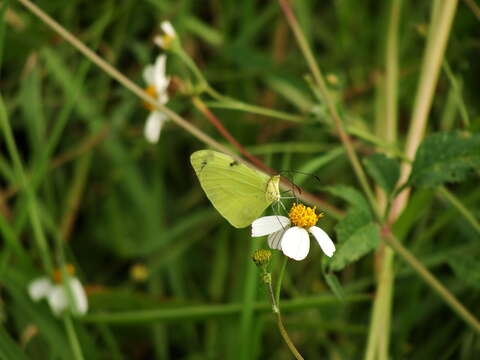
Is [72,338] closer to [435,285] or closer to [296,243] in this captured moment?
[296,243]

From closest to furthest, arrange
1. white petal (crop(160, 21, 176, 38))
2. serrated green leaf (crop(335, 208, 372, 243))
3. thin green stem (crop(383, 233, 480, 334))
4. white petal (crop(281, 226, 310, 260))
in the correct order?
white petal (crop(281, 226, 310, 260)) → serrated green leaf (crop(335, 208, 372, 243)) → thin green stem (crop(383, 233, 480, 334)) → white petal (crop(160, 21, 176, 38))

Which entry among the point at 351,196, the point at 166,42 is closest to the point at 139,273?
the point at 166,42

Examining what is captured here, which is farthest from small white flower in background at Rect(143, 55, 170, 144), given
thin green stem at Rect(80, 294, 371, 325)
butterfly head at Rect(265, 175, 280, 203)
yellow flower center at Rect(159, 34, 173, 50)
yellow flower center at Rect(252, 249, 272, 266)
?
yellow flower center at Rect(252, 249, 272, 266)

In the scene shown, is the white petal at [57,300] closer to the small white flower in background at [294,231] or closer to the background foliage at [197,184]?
the background foliage at [197,184]

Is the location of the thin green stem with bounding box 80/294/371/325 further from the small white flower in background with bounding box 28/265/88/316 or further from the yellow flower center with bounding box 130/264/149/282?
the yellow flower center with bounding box 130/264/149/282

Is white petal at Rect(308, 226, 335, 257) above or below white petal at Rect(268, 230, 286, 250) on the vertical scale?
below

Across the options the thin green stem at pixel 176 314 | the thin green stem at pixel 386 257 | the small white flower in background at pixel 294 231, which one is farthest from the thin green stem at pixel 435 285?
the small white flower in background at pixel 294 231

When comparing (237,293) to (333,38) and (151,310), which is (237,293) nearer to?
(151,310)
